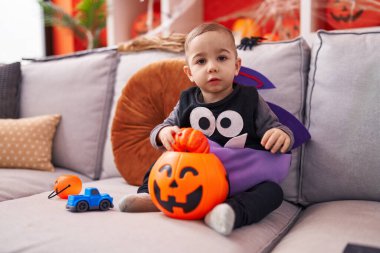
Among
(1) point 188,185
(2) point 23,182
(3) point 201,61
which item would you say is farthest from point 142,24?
(1) point 188,185

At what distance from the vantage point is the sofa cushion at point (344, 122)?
133 cm

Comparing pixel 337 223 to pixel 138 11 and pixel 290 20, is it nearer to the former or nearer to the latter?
pixel 290 20

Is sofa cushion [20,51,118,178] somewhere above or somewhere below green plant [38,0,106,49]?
below

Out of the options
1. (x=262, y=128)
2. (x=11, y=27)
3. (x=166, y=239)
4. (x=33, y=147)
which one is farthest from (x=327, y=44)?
(x=11, y=27)

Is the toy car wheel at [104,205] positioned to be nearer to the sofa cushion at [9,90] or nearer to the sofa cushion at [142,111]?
the sofa cushion at [142,111]

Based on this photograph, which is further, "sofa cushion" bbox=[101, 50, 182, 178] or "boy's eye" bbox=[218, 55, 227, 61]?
"sofa cushion" bbox=[101, 50, 182, 178]

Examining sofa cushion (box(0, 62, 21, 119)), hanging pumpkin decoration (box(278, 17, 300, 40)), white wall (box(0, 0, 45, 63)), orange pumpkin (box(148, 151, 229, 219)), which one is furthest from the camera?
white wall (box(0, 0, 45, 63))

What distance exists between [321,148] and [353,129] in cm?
12

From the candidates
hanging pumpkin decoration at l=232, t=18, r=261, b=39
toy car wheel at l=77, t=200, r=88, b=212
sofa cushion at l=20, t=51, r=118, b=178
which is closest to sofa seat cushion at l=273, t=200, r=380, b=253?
toy car wheel at l=77, t=200, r=88, b=212

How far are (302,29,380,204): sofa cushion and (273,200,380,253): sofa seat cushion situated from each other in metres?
0.08

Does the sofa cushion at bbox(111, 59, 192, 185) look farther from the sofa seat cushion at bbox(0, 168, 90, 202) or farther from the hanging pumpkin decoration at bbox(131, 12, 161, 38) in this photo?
the hanging pumpkin decoration at bbox(131, 12, 161, 38)

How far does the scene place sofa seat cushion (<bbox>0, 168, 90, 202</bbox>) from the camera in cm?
151

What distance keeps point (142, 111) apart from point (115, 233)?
2.43 ft

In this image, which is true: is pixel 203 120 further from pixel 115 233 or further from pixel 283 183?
pixel 115 233
